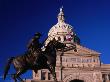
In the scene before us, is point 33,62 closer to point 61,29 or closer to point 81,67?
point 81,67

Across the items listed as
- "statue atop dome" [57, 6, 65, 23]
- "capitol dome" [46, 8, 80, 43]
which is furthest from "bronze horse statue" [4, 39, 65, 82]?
"statue atop dome" [57, 6, 65, 23]

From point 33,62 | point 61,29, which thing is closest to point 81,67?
point 61,29

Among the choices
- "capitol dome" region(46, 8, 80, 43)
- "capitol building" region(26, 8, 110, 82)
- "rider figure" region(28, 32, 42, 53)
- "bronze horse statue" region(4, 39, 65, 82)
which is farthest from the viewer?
"capitol dome" region(46, 8, 80, 43)

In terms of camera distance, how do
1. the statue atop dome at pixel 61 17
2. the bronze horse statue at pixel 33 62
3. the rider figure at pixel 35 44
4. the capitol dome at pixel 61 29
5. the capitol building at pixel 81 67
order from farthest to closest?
the statue atop dome at pixel 61 17
the capitol dome at pixel 61 29
the capitol building at pixel 81 67
the rider figure at pixel 35 44
the bronze horse statue at pixel 33 62

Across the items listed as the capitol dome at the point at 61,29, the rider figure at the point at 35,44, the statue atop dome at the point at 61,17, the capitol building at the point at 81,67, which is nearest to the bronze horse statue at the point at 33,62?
the rider figure at the point at 35,44

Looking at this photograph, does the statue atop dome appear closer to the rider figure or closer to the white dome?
the white dome

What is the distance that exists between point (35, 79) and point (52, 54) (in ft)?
141

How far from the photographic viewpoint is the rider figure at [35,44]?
13.7 meters

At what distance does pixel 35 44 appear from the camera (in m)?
13.8

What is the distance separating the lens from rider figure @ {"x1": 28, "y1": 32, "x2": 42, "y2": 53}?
13.7 metres

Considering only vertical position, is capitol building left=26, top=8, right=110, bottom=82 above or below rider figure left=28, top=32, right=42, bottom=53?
above

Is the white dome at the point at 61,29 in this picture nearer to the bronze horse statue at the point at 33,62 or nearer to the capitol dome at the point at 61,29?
the capitol dome at the point at 61,29

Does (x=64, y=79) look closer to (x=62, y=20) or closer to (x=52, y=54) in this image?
(x=62, y=20)

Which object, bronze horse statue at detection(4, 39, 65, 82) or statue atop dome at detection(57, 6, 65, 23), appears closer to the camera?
bronze horse statue at detection(4, 39, 65, 82)
